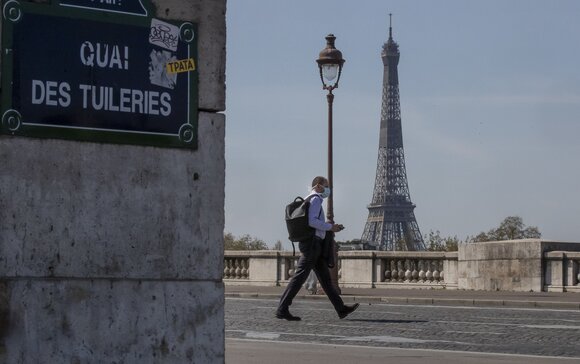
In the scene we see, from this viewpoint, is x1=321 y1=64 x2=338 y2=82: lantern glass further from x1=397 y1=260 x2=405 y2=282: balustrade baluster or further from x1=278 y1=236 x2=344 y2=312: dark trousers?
x1=278 y1=236 x2=344 y2=312: dark trousers

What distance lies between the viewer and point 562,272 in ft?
102

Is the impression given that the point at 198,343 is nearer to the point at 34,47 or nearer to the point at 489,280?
the point at 34,47

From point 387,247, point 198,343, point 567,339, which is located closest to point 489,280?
point 567,339

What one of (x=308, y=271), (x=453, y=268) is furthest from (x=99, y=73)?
(x=453, y=268)

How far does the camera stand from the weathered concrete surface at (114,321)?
5.21 metres

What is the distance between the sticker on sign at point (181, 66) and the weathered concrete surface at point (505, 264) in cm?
2634

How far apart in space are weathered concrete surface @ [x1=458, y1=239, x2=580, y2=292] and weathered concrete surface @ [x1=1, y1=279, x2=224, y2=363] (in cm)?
2631

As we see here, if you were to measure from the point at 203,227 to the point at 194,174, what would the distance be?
214mm

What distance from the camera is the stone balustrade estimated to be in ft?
103

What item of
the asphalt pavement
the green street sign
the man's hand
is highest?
the green street sign

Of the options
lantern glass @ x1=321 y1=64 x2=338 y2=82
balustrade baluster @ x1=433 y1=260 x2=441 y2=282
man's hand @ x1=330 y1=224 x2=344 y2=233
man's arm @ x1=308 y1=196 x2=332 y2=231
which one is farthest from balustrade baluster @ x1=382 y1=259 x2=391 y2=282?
man's arm @ x1=308 y1=196 x2=332 y2=231

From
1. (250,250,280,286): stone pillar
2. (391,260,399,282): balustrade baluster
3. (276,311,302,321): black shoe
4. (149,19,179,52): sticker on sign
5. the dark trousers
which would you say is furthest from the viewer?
(250,250,280,286): stone pillar

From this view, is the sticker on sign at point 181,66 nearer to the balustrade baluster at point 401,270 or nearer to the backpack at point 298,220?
the backpack at point 298,220

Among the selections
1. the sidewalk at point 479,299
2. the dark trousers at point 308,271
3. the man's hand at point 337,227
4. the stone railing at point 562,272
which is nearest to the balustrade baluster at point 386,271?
the stone railing at point 562,272
